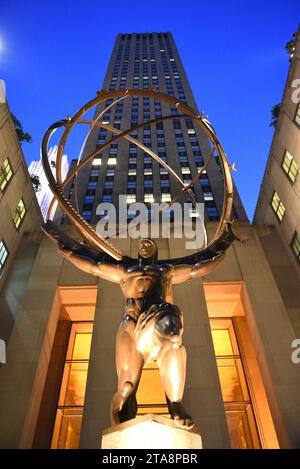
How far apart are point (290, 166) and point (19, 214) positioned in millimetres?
10940

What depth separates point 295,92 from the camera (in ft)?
37.3

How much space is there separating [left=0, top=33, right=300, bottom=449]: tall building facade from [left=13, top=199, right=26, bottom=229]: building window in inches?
24.7

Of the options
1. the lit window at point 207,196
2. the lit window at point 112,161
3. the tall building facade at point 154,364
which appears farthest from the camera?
the lit window at point 112,161

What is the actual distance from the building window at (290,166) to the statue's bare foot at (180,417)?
979 centimetres

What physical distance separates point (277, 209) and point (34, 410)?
36.4 ft

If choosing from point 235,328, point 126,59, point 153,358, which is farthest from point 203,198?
point 126,59

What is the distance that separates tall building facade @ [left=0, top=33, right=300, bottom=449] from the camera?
7.83 m

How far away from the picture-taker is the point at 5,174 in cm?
1209

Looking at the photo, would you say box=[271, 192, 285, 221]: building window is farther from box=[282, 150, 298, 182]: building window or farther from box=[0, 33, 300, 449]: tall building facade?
box=[282, 150, 298, 182]: building window

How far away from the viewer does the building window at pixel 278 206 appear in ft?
41.2
